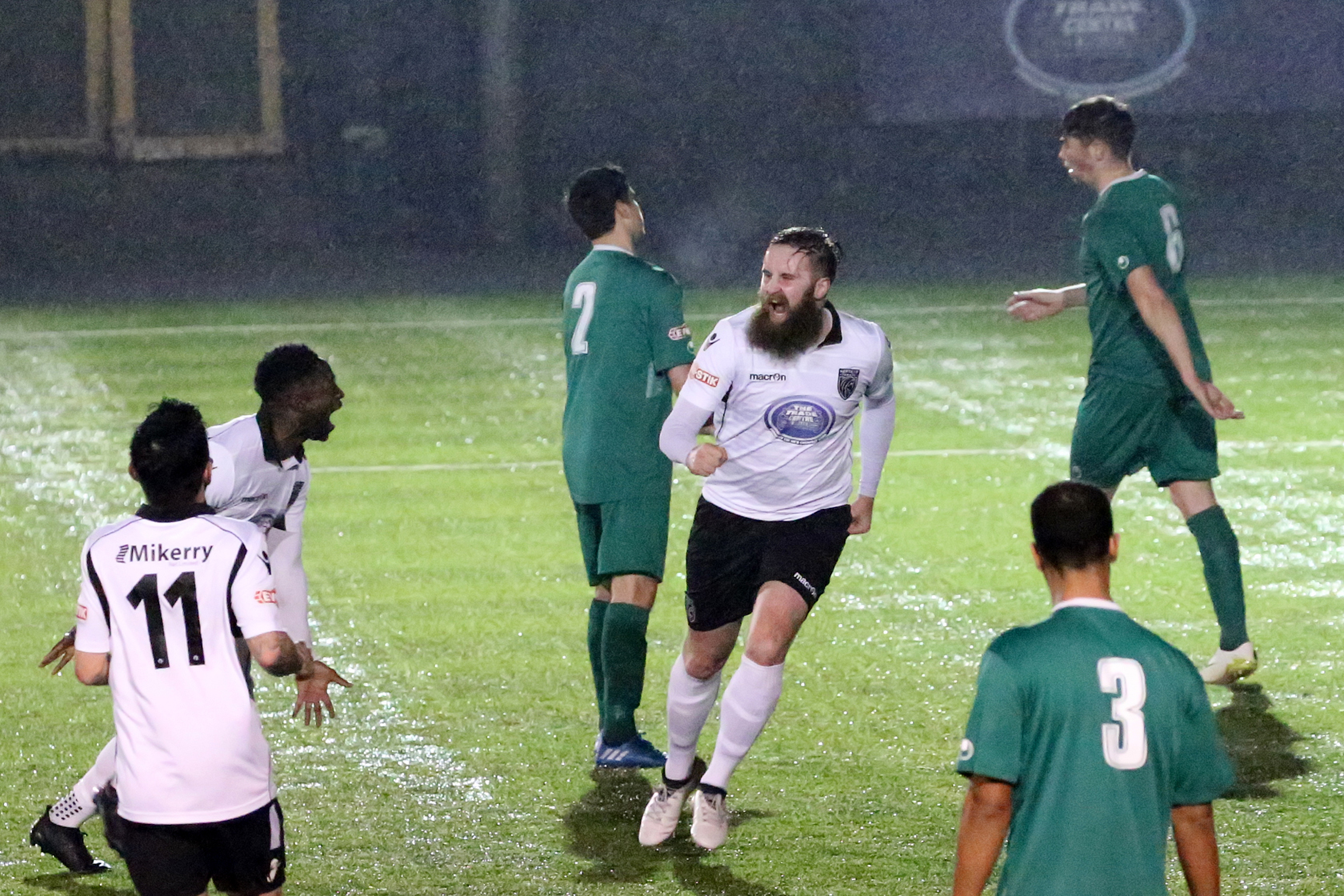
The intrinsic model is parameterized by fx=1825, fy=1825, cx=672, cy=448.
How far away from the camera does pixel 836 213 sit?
2470cm

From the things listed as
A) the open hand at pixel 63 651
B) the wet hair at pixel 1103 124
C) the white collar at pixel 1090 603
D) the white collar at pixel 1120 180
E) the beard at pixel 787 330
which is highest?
the wet hair at pixel 1103 124

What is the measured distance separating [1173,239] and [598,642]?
7.87 feet

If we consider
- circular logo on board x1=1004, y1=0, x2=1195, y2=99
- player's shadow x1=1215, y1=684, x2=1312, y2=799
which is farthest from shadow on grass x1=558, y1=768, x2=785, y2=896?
circular logo on board x1=1004, y1=0, x2=1195, y2=99

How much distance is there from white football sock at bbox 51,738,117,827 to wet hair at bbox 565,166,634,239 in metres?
2.19

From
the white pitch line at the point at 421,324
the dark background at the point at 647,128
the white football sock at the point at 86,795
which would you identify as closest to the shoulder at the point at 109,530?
the white football sock at the point at 86,795

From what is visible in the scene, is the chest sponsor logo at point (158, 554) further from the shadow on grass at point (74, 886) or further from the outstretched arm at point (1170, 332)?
the outstretched arm at point (1170, 332)

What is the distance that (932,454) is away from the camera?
10.9 metres

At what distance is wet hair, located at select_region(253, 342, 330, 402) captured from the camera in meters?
4.35

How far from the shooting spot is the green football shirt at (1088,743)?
9.62 ft

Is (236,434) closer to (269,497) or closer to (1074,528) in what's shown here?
(269,497)

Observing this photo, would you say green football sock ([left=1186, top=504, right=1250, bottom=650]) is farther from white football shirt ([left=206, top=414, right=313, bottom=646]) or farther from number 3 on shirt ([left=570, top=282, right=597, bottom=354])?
white football shirt ([left=206, top=414, right=313, bottom=646])

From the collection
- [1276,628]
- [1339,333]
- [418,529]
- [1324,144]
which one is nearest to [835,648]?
[1276,628]

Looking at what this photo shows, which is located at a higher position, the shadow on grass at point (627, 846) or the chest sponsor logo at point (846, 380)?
the chest sponsor logo at point (846, 380)

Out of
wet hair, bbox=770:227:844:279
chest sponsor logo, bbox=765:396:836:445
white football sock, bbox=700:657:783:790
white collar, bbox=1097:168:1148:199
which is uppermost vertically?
white collar, bbox=1097:168:1148:199
